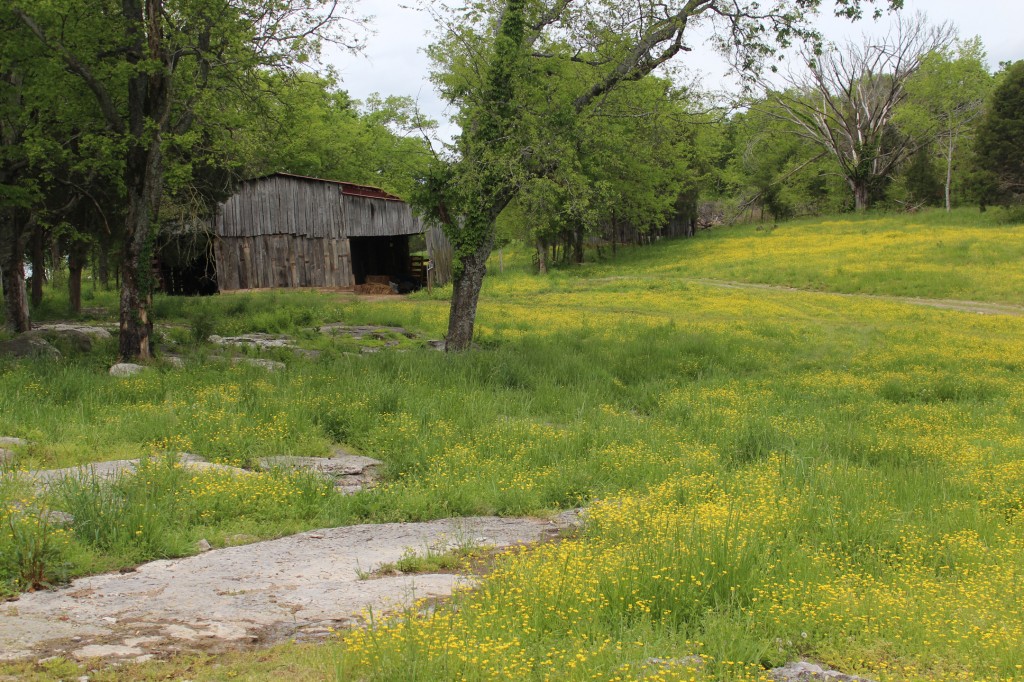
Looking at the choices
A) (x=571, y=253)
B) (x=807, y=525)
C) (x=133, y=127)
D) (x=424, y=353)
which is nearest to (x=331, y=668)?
(x=807, y=525)

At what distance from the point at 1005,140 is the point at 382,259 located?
35956 millimetres

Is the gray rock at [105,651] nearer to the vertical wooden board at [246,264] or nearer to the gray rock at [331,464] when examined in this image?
the gray rock at [331,464]

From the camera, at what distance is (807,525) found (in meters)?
7.53

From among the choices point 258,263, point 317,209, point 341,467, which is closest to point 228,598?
point 341,467

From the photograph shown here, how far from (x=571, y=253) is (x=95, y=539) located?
4837 cm

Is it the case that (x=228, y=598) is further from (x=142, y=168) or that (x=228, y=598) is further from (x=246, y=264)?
(x=246, y=264)

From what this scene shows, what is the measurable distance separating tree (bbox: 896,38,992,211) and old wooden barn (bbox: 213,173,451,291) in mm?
41783

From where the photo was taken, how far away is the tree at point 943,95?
190 feet

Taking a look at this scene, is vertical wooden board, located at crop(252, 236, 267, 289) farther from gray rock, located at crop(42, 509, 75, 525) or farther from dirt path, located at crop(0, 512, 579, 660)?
dirt path, located at crop(0, 512, 579, 660)

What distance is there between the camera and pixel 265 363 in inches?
623

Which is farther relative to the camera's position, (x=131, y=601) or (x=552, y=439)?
(x=552, y=439)

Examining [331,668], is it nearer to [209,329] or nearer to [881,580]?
[881,580]

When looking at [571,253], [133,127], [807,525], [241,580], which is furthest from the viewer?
[571,253]

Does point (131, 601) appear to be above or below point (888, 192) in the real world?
below
